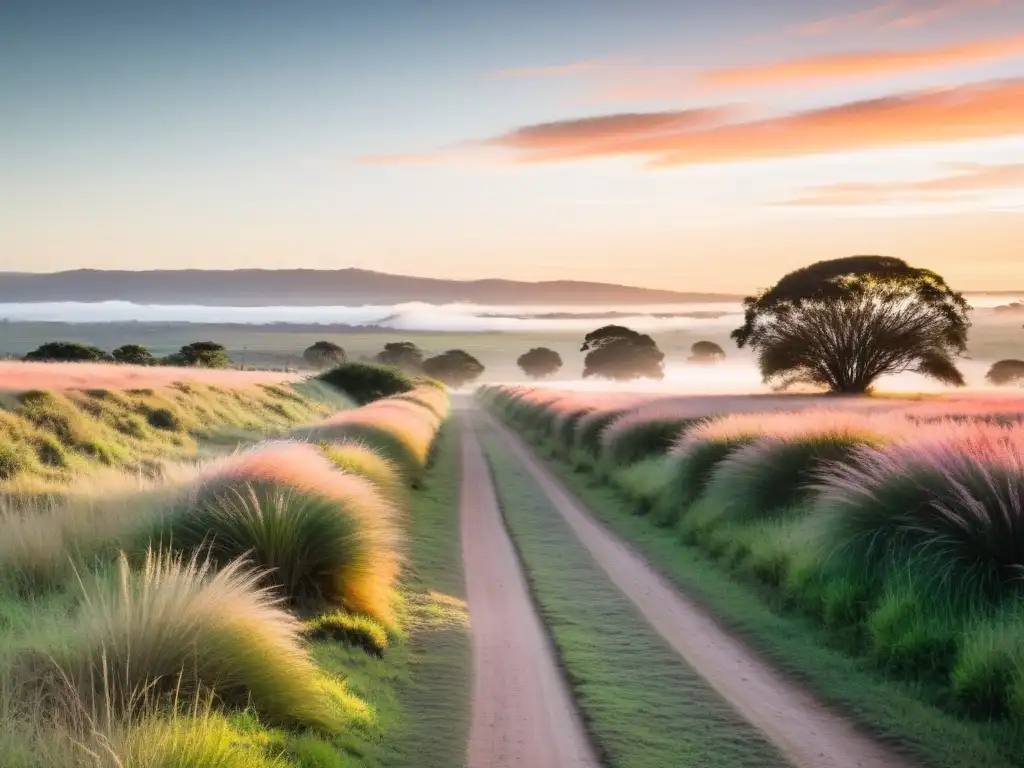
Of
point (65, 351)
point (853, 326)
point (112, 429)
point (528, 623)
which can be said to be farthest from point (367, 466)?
point (65, 351)

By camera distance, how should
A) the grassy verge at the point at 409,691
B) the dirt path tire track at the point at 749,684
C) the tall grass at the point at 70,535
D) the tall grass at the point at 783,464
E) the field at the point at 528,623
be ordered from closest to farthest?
1. the field at the point at 528,623
2. the grassy verge at the point at 409,691
3. the dirt path tire track at the point at 749,684
4. the tall grass at the point at 70,535
5. the tall grass at the point at 783,464

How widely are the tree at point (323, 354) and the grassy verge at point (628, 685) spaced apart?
11601 cm

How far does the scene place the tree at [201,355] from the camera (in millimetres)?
88794

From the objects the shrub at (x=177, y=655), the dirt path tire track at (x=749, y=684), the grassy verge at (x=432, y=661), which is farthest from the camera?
the grassy verge at (x=432, y=661)

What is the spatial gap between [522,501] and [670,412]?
6.98 m

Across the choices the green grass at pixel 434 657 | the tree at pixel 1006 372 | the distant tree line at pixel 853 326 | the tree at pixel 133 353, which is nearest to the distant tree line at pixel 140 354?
the tree at pixel 133 353

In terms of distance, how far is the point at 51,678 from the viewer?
210 inches

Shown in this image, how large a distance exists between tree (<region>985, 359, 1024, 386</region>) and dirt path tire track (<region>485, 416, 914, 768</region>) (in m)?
97.3

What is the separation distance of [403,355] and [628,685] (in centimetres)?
12836

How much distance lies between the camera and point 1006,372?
97688 millimetres

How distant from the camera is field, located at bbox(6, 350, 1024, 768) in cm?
560

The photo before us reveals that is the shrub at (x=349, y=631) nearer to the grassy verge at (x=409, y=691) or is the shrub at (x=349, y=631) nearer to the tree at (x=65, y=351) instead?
the grassy verge at (x=409, y=691)

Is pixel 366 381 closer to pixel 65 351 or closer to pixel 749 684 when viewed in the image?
pixel 65 351

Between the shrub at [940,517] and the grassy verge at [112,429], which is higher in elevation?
the shrub at [940,517]
